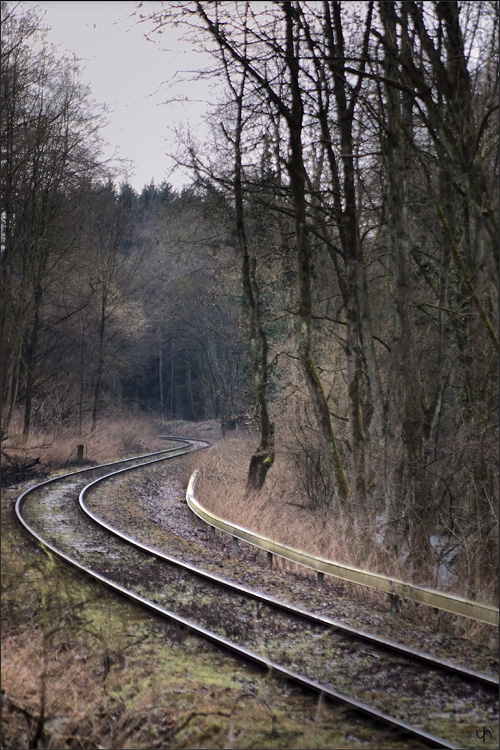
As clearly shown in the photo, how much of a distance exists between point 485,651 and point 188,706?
11.4 ft

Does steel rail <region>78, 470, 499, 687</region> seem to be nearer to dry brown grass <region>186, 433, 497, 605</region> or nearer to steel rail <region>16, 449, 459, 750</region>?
steel rail <region>16, 449, 459, 750</region>

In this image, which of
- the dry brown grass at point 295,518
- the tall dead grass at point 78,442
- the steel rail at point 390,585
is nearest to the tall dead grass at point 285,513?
the dry brown grass at point 295,518

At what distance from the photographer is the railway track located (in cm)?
609

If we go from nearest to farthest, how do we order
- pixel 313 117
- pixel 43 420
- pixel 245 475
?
1. pixel 313 117
2. pixel 245 475
3. pixel 43 420

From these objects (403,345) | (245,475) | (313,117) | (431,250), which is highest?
(313,117)

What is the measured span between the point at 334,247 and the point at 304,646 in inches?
308

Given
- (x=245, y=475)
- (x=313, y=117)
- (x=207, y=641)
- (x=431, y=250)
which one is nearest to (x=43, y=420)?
(x=245, y=475)

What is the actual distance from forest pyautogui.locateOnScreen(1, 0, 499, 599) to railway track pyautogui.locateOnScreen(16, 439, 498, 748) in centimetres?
223

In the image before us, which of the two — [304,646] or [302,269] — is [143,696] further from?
[302,269]

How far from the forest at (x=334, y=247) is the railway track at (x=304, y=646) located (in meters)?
2.23

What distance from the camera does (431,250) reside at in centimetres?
2044

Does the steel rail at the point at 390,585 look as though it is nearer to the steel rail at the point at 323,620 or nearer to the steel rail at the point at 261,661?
the steel rail at the point at 323,620

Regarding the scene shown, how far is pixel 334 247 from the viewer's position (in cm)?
1356

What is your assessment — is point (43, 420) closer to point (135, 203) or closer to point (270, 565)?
point (270, 565)
